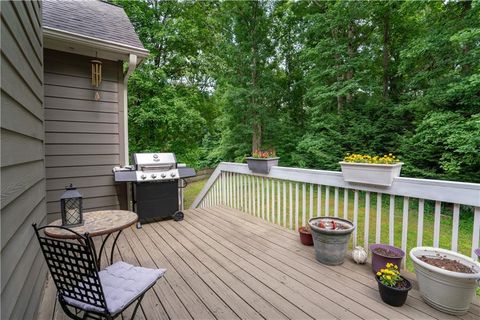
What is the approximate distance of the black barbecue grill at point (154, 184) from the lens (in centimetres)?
341

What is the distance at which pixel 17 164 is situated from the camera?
4.31ft

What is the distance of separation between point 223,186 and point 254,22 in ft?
24.7

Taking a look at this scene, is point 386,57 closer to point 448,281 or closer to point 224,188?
point 224,188

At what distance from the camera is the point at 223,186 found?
458 centimetres

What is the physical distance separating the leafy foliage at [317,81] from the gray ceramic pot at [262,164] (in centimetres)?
358

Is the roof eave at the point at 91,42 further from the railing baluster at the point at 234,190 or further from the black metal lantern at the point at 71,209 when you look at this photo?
the railing baluster at the point at 234,190

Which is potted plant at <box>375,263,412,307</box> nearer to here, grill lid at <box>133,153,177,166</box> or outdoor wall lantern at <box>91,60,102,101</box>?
grill lid at <box>133,153,177,166</box>

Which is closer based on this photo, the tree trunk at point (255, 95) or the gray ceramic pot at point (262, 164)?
the gray ceramic pot at point (262, 164)

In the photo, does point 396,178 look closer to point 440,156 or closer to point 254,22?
point 440,156

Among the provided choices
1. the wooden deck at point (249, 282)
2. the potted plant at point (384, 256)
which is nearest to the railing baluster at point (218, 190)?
the wooden deck at point (249, 282)

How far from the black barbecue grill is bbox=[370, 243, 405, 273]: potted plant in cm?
269

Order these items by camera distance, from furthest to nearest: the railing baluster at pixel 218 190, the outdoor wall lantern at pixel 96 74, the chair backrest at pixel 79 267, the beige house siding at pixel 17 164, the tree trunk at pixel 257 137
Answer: the tree trunk at pixel 257 137
the railing baluster at pixel 218 190
the outdoor wall lantern at pixel 96 74
the chair backrest at pixel 79 267
the beige house siding at pixel 17 164

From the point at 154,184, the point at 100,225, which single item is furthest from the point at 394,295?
the point at 154,184

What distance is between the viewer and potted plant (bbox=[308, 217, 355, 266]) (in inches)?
88.0
